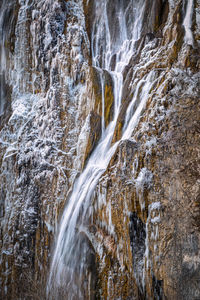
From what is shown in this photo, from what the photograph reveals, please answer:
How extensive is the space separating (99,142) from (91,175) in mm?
916

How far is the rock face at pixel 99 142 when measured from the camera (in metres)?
4.67

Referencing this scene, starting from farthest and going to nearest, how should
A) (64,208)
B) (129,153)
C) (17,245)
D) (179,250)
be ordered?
(17,245) → (64,208) → (129,153) → (179,250)

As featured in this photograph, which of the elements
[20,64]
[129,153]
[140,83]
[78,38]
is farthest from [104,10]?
[129,153]

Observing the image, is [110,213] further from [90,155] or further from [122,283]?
[90,155]

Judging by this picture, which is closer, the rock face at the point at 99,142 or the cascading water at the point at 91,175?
the rock face at the point at 99,142

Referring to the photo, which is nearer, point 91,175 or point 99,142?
point 91,175

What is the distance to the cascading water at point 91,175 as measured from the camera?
225 inches

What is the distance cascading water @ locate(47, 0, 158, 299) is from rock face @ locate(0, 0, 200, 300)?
0.13 ft

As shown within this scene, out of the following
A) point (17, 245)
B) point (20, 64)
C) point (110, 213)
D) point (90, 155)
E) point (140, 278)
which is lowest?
point (17, 245)

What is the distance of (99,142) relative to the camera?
275 inches

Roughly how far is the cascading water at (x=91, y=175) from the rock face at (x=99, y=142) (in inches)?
1.6

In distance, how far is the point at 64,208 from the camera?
6949 millimetres

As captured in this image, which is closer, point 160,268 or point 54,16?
point 160,268

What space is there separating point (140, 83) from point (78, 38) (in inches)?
130
